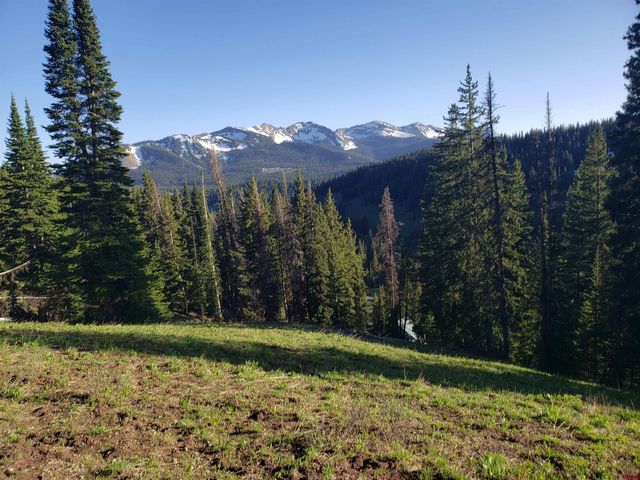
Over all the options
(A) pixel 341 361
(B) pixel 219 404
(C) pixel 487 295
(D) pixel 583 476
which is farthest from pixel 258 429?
(C) pixel 487 295

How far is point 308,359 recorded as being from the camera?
551 inches

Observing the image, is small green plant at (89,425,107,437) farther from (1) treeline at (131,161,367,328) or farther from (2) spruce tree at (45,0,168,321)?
(1) treeline at (131,161,367,328)

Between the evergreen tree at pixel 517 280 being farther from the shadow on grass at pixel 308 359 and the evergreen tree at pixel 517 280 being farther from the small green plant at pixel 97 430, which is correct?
the small green plant at pixel 97 430

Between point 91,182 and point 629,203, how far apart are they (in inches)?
1288

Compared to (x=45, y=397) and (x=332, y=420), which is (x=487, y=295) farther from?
(x=45, y=397)

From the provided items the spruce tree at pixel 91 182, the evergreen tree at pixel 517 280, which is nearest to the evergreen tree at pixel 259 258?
the spruce tree at pixel 91 182

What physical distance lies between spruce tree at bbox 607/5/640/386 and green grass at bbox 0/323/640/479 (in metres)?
10.2

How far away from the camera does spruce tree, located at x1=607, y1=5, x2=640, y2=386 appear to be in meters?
20.0

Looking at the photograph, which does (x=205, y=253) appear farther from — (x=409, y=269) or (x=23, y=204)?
(x=409, y=269)

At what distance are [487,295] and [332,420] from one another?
2182 centimetres

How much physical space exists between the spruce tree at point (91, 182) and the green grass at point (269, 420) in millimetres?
10060

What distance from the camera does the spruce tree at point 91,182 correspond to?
22.3 meters

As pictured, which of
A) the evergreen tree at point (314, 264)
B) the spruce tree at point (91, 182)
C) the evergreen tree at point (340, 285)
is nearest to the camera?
the spruce tree at point (91, 182)

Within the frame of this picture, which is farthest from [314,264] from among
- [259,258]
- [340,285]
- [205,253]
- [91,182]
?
[91,182]
